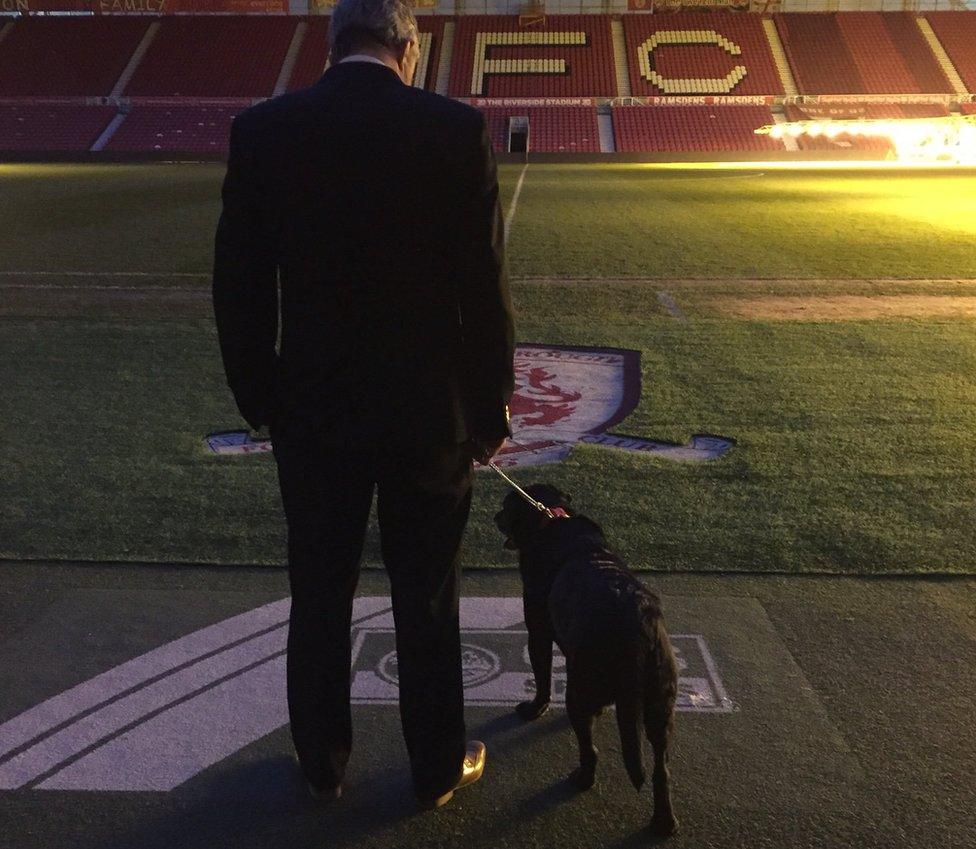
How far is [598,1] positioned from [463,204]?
4976cm

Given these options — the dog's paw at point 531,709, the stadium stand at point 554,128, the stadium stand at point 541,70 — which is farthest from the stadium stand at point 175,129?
the dog's paw at point 531,709

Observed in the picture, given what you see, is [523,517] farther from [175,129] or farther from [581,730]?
[175,129]

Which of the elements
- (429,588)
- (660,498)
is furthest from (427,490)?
(660,498)

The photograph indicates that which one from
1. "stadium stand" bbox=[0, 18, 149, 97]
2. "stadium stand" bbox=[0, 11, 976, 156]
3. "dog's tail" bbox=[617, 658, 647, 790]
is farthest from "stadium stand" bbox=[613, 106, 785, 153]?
"dog's tail" bbox=[617, 658, 647, 790]

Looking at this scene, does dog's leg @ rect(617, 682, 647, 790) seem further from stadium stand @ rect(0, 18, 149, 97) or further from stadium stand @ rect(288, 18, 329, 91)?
stadium stand @ rect(0, 18, 149, 97)

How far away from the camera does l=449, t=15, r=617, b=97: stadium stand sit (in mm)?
44969

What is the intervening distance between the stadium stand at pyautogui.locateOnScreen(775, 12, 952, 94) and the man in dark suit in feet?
149

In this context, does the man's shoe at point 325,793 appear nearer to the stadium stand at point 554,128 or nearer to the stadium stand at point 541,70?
the stadium stand at point 554,128

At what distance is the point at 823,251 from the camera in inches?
583

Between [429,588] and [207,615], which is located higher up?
[429,588]

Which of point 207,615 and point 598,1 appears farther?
point 598,1

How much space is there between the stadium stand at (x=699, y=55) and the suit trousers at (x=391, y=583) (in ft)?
146

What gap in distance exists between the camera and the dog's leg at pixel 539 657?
296 cm

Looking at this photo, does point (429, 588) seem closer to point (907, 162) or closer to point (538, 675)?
point (538, 675)
